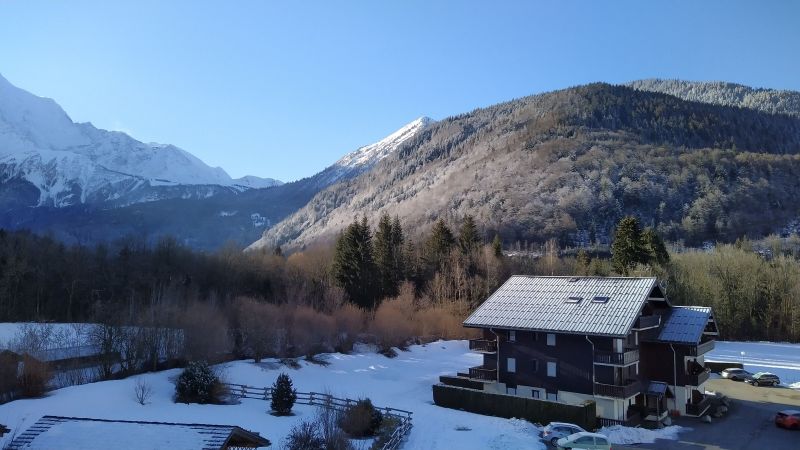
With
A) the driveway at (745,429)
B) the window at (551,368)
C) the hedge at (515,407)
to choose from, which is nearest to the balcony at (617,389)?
the hedge at (515,407)

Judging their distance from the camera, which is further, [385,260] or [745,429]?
[385,260]

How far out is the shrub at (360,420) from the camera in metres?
25.8

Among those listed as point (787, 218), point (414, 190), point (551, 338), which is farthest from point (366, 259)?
point (414, 190)

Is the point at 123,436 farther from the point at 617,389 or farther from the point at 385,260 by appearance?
the point at 385,260

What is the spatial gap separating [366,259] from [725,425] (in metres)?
44.1

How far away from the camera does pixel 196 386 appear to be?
104 feet

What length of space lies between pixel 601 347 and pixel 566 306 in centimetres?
394

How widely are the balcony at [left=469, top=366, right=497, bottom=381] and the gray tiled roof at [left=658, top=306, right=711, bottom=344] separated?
10496 millimetres

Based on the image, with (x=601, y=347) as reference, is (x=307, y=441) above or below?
below

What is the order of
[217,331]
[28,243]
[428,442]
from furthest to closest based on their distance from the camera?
[28,243], [217,331], [428,442]

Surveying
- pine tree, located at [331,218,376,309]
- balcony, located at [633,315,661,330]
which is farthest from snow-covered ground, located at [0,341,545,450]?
pine tree, located at [331,218,376,309]

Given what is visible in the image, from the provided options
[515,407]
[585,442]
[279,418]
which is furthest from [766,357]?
[279,418]

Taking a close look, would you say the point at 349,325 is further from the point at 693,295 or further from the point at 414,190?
the point at 414,190

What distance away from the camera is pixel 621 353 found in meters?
32.2
